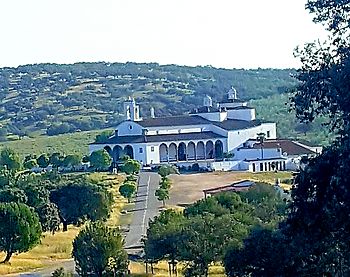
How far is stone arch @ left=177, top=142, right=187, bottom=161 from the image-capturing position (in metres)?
93.1

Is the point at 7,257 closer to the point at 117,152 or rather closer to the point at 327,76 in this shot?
the point at 327,76

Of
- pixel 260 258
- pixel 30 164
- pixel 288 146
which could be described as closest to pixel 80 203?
pixel 30 164

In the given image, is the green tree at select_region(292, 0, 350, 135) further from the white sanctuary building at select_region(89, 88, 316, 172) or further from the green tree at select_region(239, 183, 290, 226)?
the white sanctuary building at select_region(89, 88, 316, 172)

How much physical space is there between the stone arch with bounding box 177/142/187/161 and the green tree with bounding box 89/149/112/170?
531 inches

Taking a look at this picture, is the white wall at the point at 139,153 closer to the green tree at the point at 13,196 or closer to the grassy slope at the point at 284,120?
the grassy slope at the point at 284,120

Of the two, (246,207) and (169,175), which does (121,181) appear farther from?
(246,207)

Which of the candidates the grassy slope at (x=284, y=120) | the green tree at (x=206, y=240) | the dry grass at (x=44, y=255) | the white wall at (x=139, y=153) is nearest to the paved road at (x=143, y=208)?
the dry grass at (x=44, y=255)

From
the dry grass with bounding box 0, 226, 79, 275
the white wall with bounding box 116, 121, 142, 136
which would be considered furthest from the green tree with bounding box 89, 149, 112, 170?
the dry grass with bounding box 0, 226, 79, 275

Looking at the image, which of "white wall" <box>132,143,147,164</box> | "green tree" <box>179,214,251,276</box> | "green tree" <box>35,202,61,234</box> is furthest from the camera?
"white wall" <box>132,143,147,164</box>

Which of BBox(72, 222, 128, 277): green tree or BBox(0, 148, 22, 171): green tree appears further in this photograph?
BBox(0, 148, 22, 171): green tree

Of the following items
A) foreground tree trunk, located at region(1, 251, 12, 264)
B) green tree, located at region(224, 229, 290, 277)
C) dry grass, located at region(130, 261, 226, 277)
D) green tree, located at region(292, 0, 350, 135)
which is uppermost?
green tree, located at region(292, 0, 350, 135)

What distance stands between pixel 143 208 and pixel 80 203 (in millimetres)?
7677

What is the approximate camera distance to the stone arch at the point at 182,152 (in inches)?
3664

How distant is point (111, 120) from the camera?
141500mm
